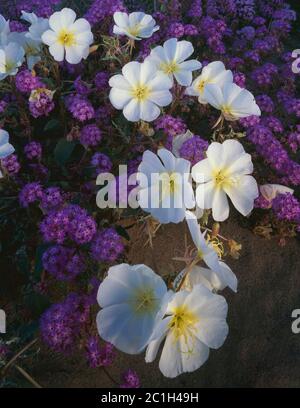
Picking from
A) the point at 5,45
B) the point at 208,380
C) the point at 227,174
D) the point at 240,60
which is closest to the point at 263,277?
the point at 208,380

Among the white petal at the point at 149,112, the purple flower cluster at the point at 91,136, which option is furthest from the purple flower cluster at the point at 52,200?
the white petal at the point at 149,112

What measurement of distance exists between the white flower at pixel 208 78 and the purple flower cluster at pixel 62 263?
2.50ft

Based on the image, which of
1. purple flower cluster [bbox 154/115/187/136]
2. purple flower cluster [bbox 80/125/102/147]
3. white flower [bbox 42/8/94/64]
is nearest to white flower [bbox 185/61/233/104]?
purple flower cluster [bbox 154/115/187/136]

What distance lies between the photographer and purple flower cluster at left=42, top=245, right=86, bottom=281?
1.65 meters

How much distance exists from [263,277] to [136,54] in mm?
1250

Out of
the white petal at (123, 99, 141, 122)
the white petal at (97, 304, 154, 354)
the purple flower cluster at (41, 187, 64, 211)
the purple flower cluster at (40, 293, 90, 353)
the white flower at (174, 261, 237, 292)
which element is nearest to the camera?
the white petal at (97, 304, 154, 354)

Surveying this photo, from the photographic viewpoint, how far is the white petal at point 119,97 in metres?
1.90

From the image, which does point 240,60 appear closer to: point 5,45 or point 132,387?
point 5,45

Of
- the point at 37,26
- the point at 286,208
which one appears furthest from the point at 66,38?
the point at 286,208

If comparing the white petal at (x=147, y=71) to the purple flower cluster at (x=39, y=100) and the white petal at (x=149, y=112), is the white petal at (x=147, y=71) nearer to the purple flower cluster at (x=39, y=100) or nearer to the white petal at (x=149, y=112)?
the white petal at (x=149, y=112)

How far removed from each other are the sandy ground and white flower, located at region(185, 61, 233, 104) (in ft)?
1.94

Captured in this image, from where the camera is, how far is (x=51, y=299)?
2.03 metres

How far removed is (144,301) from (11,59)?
1149mm

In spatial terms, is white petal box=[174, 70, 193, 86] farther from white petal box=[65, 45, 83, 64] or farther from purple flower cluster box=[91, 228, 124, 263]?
purple flower cluster box=[91, 228, 124, 263]
